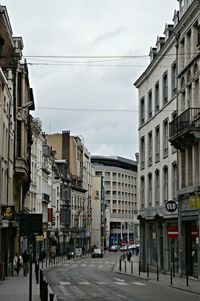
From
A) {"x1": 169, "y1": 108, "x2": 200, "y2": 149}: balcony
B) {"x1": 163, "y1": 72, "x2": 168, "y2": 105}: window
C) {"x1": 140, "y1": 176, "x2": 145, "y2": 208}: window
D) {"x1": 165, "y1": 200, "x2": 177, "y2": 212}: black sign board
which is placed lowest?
{"x1": 165, "y1": 200, "x2": 177, "y2": 212}: black sign board

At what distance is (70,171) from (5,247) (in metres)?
79.3

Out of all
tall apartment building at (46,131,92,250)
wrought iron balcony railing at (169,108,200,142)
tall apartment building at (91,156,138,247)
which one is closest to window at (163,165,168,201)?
wrought iron balcony railing at (169,108,200,142)

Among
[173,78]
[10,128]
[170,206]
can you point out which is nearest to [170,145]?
[173,78]

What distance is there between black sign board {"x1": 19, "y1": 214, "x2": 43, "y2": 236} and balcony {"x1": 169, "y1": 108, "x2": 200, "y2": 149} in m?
19.0

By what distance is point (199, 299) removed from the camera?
26500mm

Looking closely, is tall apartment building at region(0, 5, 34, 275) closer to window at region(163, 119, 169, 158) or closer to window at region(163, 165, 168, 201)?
window at region(163, 165, 168, 201)

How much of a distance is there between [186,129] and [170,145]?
8231mm

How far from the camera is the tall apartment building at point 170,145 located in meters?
39.7

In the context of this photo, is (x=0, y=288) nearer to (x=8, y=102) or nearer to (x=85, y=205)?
(x=8, y=102)

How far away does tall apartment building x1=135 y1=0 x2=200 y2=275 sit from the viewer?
130ft

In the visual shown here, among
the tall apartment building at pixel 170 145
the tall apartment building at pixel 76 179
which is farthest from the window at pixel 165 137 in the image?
the tall apartment building at pixel 76 179

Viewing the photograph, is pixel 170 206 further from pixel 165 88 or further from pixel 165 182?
pixel 165 88

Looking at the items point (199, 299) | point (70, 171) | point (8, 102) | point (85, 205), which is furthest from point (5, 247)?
point (85, 205)

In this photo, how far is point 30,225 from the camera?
20.0 m
